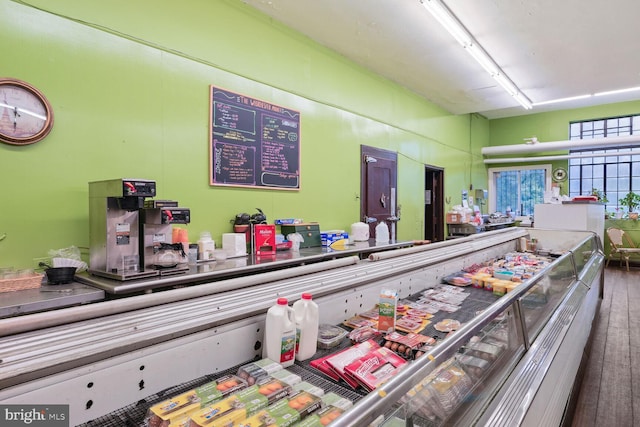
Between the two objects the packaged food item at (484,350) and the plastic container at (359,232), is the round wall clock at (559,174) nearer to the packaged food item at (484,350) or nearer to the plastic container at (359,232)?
the plastic container at (359,232)

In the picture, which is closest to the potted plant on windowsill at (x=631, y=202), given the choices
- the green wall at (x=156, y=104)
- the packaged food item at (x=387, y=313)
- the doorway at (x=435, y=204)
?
the doorway at (x=435, y=204)

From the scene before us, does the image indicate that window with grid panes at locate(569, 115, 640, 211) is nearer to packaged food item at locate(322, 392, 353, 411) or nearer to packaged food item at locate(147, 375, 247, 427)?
packaged food item at locate(322, 392, 353, 411)

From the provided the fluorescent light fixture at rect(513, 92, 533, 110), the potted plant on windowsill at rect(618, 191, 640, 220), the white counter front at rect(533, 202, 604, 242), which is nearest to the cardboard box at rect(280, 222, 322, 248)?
the white counter front at rect(533, 202, 604, 242)

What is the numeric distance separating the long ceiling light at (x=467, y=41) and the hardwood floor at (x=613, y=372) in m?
3.72

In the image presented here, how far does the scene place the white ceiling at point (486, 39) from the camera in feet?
Answer: 12.3

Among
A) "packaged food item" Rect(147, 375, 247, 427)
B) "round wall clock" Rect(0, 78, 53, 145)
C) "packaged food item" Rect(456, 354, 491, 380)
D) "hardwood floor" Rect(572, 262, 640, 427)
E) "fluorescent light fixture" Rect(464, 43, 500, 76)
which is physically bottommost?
"hardwood floor" Rect(572, 262, 640, 427)

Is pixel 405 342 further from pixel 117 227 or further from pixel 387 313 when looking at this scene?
pixel 117 227

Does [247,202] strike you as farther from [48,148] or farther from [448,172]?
[448,172]

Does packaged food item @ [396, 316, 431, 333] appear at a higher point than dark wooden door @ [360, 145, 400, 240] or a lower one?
lower

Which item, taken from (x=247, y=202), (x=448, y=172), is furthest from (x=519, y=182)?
(x=247, y=202)

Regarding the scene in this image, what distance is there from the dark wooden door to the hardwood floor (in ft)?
9.71

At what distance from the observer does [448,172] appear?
784 cm

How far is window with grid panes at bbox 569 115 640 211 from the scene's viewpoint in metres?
8.46

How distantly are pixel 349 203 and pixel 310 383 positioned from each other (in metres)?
3.86
